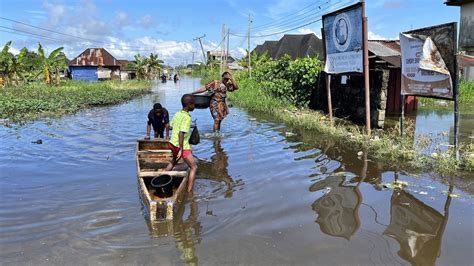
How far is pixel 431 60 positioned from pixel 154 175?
5898 mm

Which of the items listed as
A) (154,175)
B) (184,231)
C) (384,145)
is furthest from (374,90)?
(184,231)

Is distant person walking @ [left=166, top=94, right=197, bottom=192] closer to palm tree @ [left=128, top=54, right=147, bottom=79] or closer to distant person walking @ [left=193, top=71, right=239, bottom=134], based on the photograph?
distant person walking @ [left=193, top=71, right=239, bottom=134]

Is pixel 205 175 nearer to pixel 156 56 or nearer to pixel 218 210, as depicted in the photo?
pixel 218 210

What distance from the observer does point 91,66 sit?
57188 mm

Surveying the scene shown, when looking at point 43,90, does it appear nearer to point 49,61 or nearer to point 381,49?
point 49,61

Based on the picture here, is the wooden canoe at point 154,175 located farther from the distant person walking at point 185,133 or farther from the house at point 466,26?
the house at point 466,26

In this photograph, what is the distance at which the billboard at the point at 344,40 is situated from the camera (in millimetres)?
10219

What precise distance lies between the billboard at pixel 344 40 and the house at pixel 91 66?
50.2 metres

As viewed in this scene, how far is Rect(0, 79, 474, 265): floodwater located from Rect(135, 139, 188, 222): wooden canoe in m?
0.18

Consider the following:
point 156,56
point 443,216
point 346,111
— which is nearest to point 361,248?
point 443,216

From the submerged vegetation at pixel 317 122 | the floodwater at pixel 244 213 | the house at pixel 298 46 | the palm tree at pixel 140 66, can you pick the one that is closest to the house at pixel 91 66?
the palm tree at pixel 140 66

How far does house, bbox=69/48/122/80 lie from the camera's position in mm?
57156

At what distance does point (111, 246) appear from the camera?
4477 millimetres

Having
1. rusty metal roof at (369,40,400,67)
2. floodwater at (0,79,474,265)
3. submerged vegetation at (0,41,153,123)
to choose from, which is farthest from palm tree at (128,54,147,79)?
floodwater at (0,79,474,265)
